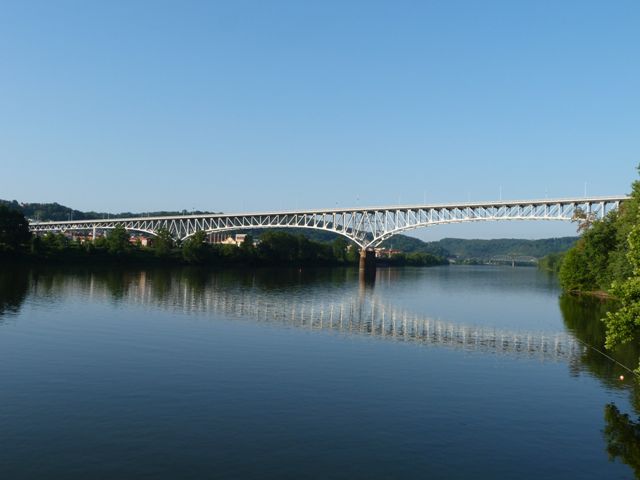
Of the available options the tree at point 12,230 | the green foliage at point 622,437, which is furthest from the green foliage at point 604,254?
the tree at point 12,230

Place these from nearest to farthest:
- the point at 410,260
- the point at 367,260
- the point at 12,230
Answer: the point at 12,230 → the point at 367,260 → the point at 410,260

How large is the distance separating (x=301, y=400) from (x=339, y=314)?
21.7m

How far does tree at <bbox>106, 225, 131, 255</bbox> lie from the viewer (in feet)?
293

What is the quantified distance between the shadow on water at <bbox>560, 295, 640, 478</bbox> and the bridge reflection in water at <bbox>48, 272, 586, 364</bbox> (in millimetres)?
863

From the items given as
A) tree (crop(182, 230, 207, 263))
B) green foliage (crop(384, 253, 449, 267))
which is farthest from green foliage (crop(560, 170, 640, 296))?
green foliage (crop(384, 253, 449, 267))

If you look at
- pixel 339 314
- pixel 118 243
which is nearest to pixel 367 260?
pixel 118 243

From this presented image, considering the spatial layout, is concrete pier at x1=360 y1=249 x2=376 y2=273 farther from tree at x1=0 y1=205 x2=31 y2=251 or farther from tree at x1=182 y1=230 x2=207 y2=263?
tree at x1=0 y1=205 x2=31 y2=251

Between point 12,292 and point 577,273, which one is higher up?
point 577,273

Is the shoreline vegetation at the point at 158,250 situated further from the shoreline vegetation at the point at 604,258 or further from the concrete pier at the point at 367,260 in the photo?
the shoreline vegetation at the point at 604,258

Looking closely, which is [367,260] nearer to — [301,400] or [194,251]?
[194,251]

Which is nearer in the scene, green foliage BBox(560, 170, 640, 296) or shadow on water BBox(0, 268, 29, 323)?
shadow on water BBox(0, 268, 29, 323)

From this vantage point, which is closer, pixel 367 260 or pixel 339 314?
pixel 339 314

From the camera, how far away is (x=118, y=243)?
9038 centimetres

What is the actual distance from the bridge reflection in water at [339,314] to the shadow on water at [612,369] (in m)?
0.86
